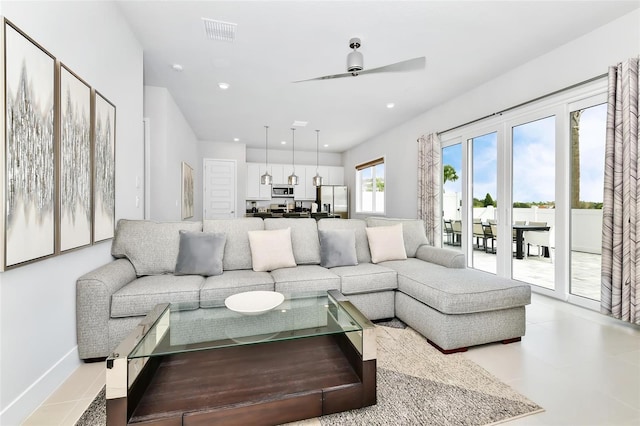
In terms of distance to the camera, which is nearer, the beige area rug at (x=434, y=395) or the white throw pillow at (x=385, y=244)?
the beige area rug at (x=434, y=395)

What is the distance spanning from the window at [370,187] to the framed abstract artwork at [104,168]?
18.2 feet

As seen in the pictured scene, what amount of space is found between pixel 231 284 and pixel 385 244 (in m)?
1.68

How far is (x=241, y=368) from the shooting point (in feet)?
5.19

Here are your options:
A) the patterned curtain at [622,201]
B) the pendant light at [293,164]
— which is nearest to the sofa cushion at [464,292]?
the patterned curtain at [622,201]

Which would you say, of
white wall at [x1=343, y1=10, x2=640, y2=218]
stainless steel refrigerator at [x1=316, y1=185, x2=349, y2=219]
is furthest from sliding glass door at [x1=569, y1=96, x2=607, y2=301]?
stainless steel refrigerator at [x1=316, y1=185, x2=349, y2=219]

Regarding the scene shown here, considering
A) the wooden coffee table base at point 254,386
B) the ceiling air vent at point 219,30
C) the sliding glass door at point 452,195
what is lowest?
the wooden coffee table base at point 254,386

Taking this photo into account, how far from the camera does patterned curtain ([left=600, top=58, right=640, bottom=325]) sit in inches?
102

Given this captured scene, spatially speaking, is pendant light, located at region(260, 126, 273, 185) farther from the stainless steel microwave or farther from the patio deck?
the patio deck

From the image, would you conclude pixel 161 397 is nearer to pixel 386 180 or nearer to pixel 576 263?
pixel 576 263

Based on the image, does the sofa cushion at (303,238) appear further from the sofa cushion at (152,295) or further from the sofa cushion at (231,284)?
the sofa cushion at (152,295)

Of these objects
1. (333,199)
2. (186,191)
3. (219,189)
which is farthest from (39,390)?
(333,199)

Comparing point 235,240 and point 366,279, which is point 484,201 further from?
point 235,240

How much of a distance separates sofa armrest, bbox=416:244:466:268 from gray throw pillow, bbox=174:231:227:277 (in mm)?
2128

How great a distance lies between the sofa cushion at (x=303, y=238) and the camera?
10.1ft
